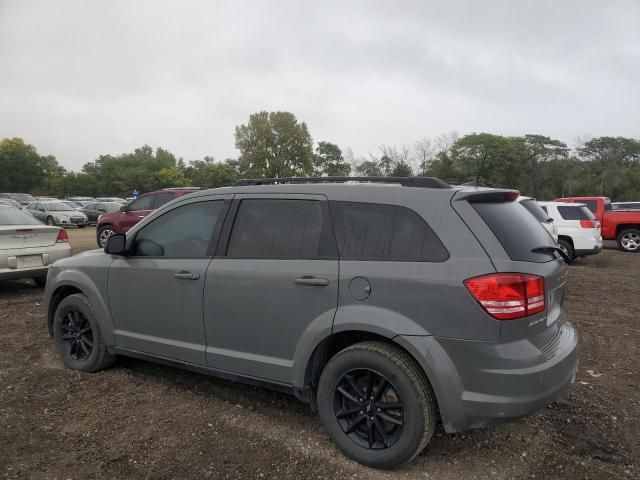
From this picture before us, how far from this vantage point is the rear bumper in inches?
101

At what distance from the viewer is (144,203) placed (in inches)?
529

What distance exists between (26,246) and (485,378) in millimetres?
7226

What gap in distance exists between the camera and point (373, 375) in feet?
9.48

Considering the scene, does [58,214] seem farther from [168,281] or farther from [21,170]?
[21,170]

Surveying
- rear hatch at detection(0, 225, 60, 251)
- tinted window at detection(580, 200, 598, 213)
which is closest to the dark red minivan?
rear hatch at detection(0, 225, 60, 251)

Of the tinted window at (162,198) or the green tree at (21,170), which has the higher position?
the green tree at (21,170)

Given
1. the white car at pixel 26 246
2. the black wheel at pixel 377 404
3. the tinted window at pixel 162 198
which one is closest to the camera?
the black wheel at pixel 377 404

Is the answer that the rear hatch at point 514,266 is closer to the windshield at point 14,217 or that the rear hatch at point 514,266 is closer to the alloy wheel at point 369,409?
the alloy wheel at point 369,409

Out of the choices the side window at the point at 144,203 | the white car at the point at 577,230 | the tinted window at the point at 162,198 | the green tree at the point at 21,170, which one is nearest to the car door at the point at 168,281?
the tinted window at the point at 162,198

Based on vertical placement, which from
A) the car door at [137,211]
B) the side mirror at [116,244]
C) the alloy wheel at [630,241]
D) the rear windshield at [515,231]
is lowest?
the alloy wheel at [630,241]

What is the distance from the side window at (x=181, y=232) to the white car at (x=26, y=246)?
437 centimetres

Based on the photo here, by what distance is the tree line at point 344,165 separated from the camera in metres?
53.3

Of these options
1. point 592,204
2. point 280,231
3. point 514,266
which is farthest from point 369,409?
point 592,204

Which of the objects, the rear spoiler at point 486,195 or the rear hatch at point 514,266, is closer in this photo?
the rear hatch at point 514,266
